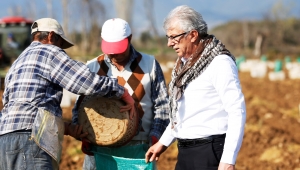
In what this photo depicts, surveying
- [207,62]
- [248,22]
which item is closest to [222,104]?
[207,62]

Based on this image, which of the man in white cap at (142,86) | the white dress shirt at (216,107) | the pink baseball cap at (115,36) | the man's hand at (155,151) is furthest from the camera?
the man in white cap at (142,86)

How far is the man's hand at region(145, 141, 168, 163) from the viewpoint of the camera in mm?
3754

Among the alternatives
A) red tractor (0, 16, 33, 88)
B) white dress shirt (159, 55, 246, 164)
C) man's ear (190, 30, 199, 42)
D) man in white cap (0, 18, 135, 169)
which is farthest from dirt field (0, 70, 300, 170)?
red tractor (0, 16, 33, 88)

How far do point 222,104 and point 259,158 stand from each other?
14.9ft

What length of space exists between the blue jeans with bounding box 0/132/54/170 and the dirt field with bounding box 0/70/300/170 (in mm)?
3542

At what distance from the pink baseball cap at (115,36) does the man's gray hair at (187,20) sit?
Answer: 65 cm

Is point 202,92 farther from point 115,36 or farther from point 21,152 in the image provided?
point 21,152

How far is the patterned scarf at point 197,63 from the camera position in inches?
129

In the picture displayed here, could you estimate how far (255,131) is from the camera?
29.7ft

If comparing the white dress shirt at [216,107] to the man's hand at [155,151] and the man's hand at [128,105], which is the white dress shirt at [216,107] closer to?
the man's hand at [155,151]

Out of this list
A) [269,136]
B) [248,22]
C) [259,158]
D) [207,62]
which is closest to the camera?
[207,62]

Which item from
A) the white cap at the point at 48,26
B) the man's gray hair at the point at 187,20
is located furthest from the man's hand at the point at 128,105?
the man's gray hair at the point at 187,20

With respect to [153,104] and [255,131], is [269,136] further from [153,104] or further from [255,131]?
[153,104]

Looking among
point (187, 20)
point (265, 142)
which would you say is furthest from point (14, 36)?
point (187, 20)
